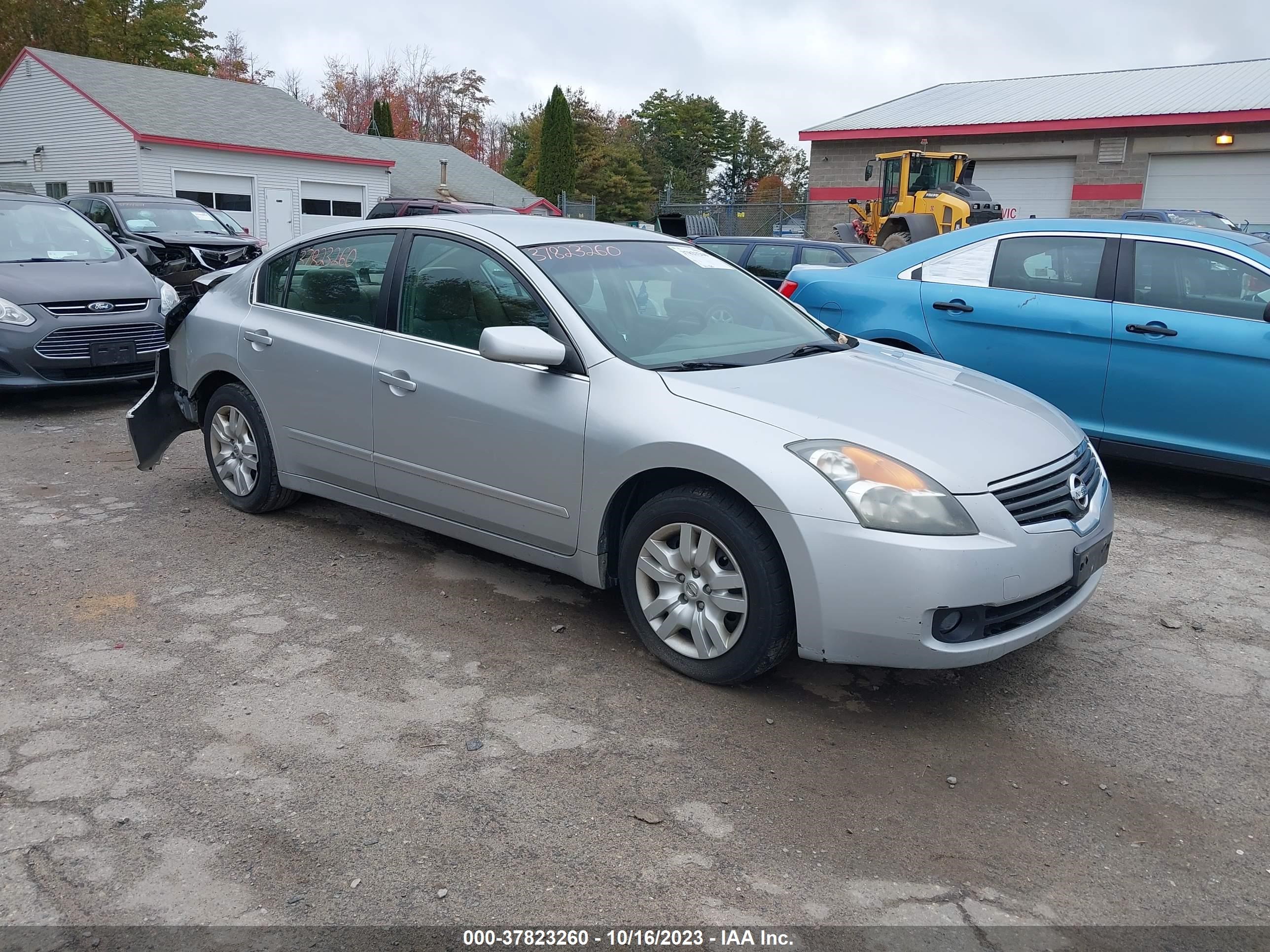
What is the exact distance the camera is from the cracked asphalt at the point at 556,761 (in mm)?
2643

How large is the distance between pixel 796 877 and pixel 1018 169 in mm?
29536

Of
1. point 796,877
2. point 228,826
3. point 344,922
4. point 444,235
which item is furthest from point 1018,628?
point 444,235

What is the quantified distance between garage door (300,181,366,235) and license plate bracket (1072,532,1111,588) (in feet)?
101

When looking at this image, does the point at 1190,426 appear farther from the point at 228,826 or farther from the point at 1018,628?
the point at 228,826

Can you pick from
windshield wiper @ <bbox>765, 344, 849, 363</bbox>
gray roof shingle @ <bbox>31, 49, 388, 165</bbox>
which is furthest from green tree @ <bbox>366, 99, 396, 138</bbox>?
windshield wiper @ <bbox>765, 344, 849, 363</bbox>

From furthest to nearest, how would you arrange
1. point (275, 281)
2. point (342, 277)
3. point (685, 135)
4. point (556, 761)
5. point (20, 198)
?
point (685, 135)
point (20, 198)
point (275, 281)
point (342, 277)
point (556, 761)

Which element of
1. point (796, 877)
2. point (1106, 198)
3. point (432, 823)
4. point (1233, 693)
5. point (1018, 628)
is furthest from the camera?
point (1106, 198)

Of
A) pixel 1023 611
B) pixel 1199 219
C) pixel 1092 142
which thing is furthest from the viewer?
pixel 1092 142

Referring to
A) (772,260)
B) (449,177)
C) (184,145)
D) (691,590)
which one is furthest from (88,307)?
(449,177)

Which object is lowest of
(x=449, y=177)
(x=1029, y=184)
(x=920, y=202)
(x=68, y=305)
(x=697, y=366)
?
(x=68, y=305)

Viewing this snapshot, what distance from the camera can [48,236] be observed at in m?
9.23

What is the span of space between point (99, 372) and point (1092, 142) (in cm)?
2611

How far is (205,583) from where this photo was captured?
15.2 feet

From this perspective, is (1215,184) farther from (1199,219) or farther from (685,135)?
(685,135)
